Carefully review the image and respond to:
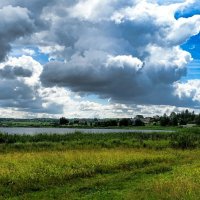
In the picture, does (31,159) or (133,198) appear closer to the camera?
(133,198)

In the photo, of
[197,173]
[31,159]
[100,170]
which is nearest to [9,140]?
[31,159]

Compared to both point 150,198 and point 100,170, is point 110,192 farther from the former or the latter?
point 100,170

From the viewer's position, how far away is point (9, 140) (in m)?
62.9

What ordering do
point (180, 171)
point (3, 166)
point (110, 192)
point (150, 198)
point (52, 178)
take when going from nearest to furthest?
point (150, 198), point (110, 192), point (52, 178), point (180, 171), point (3, 166)

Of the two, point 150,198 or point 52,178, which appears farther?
point 52,178

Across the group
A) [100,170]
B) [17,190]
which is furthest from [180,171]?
[17,190]

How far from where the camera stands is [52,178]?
74.4 feet

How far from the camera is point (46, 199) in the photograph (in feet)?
57.0

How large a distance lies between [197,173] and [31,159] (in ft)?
42.3

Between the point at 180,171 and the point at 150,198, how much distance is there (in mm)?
Answer: 8867

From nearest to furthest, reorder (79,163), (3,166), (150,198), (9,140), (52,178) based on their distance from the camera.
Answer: (150,198)
(52,178)
(3,166)
(79,163)
(9,140)

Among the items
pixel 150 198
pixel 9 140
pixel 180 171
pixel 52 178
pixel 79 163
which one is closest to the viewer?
pixel 150 198

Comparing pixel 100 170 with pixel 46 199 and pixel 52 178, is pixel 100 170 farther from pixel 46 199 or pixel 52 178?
pixel 46 199

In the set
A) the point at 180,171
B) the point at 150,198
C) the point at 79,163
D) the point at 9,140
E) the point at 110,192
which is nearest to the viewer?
the point at 150,198
